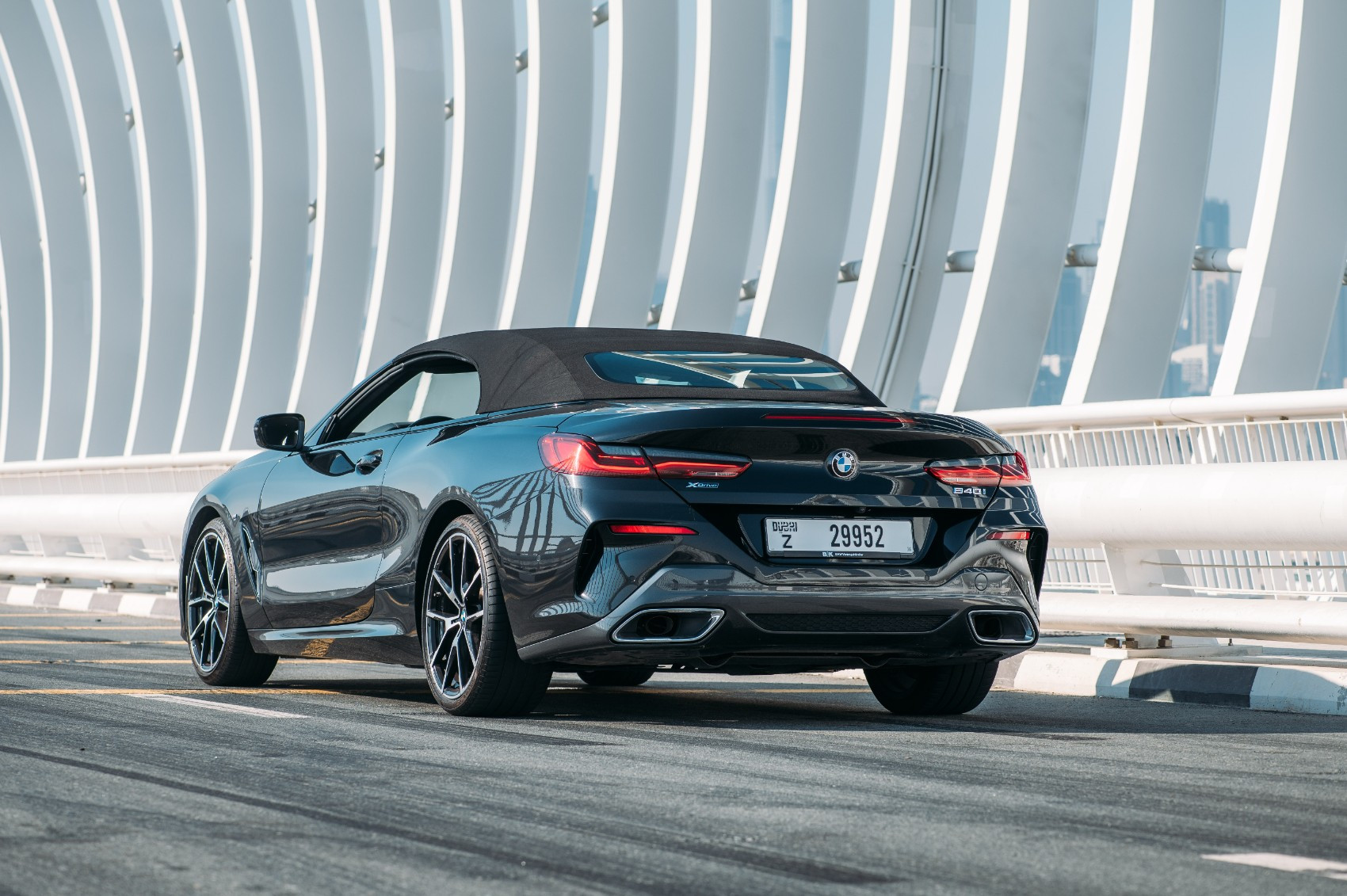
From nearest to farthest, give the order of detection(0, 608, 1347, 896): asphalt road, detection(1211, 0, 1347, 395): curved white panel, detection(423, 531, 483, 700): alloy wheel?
detection(0, 608, 1347, 896): asphalt road < detection(423, 531, 483, 700): alloy wheel < detection(1211, 0, 1347, 395): curved white panel

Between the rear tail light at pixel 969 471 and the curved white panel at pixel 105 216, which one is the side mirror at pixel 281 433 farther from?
the curved white panel at pixel 105 216

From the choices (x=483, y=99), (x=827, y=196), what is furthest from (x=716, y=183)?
(x=483, y=99)

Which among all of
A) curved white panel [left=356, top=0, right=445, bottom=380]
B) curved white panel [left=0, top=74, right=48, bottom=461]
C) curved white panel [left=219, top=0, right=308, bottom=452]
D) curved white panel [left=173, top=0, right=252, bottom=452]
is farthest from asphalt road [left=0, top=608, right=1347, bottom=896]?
curved white panel [left=0, top=74, right=48, bottom=461]

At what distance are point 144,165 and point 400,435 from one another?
63.4 feet

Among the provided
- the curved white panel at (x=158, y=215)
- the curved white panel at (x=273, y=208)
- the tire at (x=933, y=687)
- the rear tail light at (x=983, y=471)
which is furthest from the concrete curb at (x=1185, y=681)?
the curved white panel at (x=158, y=215)

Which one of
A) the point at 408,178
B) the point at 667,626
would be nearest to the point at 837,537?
the point at 667,626

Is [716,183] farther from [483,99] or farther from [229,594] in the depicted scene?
[229,594]

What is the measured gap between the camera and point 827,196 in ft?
52.2

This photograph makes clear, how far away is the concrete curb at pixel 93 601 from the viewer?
14.5m

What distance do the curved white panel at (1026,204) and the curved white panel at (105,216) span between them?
53.9ft

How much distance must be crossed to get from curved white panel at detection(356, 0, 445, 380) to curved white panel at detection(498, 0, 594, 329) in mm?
1756

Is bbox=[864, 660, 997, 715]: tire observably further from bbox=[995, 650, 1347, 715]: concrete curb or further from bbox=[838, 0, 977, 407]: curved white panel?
bbox=[838, 0, 977, 407]: curved white panel

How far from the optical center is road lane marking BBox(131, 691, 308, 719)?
21.1 ft

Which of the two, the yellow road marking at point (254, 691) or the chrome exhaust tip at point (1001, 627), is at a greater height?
the chrome exhaust tip at point (1001, 627)
